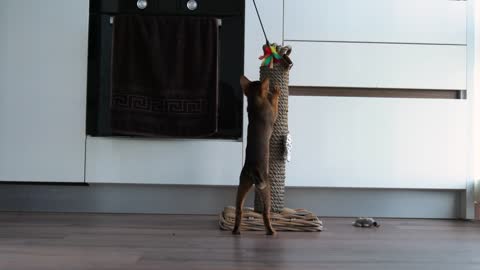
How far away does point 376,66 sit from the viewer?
6.17ft

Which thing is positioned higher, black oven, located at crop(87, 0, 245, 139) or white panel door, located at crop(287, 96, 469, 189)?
black oven, located at crop(87, 0, 245, 139)

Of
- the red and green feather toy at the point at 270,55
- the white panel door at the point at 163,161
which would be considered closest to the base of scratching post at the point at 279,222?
the white panel door at the point at 163,161

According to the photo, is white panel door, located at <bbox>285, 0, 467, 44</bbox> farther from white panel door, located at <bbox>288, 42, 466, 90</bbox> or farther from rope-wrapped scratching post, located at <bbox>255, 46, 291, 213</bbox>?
rope-wrapped scratching post, located at <bbox>255, 46, 291, 213</bbox>

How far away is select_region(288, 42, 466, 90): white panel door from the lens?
1.88 meters

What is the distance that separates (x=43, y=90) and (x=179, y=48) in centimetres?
51

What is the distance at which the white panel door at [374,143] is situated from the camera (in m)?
1.88

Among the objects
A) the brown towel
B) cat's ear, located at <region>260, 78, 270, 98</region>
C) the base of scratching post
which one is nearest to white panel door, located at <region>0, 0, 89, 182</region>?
the brown towel

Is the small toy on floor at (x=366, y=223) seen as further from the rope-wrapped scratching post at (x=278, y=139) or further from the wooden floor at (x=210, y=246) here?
the rope-wrapped scratching post at (x=278, y=139)

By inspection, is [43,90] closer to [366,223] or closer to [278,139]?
[278,139]

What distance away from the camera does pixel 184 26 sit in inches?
73.1

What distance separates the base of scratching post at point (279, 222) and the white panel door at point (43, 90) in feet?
2.14

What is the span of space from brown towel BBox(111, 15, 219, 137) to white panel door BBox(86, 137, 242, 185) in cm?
6

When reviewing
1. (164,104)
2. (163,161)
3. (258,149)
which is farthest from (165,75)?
(258,149)

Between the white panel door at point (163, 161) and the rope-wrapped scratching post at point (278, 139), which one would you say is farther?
the white panel door at point (163, 161)
